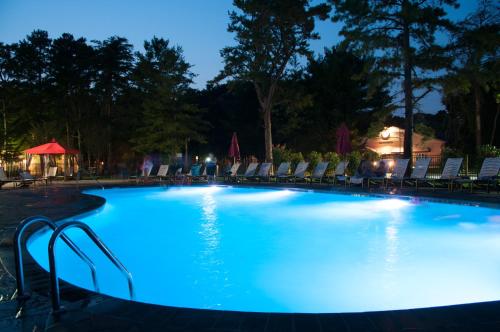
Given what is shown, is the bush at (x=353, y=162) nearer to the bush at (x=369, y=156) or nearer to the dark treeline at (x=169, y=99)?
the bush at (x=369, y=156)

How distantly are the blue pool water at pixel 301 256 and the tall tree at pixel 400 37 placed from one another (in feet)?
20.0

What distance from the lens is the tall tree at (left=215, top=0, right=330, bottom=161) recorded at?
19.9 m

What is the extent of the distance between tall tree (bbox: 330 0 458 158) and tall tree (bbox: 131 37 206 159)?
43.5 ft

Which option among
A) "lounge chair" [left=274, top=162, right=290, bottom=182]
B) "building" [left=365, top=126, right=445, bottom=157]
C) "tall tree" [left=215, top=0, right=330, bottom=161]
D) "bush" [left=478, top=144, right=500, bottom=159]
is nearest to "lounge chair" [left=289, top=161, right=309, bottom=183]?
"lounge chair" [left=274, top=162, right=290, bottom=182]

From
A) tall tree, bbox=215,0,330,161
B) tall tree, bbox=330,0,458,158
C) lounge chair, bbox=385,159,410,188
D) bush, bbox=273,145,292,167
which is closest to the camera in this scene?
lounge chair, bbox=385,159,410,188

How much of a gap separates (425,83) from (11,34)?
36955mm

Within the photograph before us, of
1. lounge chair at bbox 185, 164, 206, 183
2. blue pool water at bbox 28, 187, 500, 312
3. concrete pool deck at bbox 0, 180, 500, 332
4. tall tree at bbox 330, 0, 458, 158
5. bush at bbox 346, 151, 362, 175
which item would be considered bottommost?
blue pool water at bbox 28, 187, 500, 312

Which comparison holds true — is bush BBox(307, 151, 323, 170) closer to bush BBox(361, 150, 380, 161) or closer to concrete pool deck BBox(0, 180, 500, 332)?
bush BBox(361, 150, 380, 161)

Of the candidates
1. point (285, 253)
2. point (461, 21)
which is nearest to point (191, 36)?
point (461, 21)

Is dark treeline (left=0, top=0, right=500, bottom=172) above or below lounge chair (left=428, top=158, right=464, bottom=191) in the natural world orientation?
above

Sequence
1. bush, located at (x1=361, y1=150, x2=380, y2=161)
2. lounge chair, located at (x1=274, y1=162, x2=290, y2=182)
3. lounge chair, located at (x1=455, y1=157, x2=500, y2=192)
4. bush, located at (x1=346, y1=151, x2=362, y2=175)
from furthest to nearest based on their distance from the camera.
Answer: bush, located at (x1=361, y1=150, x2=380, y2=161) → bush, located at (x1=346, y1=151, x2=362, y2=175) → lounge chair, located at (x1=274, y1=162, x2=290, y2=182) → lounge chair, located at (x1=455, y1=157, x2=500, y2=192)

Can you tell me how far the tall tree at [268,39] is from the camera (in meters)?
19.9

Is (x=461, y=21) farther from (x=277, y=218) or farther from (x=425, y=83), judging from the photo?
(x=277, y=218)

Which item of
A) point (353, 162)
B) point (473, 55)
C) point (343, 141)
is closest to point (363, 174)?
point (343, 141)
